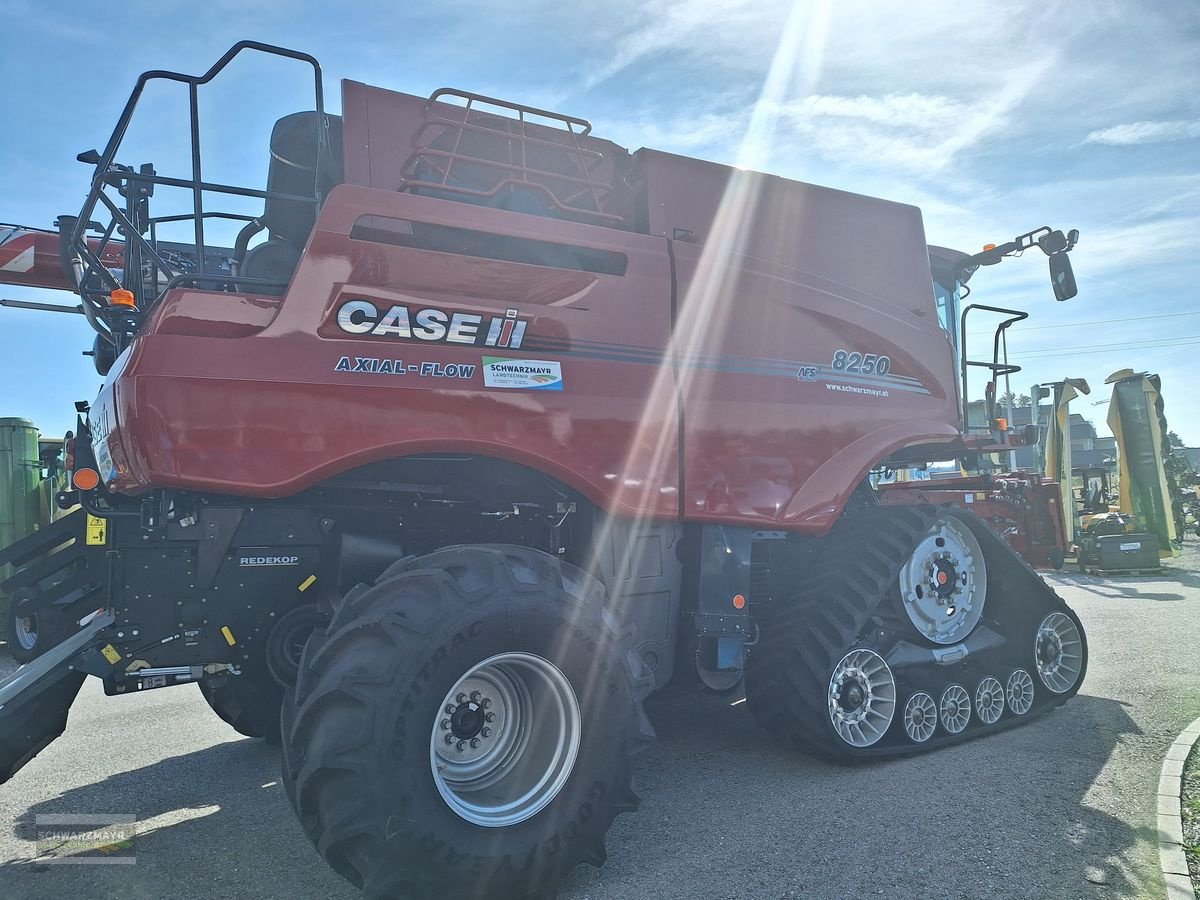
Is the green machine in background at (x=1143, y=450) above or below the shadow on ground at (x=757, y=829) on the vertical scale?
above

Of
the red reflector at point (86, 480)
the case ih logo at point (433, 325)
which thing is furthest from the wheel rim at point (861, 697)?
the red reflector at point (86, 480)

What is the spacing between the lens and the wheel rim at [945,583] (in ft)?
18.7

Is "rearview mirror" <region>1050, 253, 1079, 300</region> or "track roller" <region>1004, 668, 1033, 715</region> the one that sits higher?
"rearview mirror" <region>1050, 253, 1079, 300</region>

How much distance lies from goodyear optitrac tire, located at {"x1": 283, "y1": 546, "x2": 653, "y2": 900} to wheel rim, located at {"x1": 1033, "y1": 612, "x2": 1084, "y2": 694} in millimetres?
3999

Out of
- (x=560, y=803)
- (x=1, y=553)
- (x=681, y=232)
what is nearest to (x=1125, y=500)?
(x=681, y=232)

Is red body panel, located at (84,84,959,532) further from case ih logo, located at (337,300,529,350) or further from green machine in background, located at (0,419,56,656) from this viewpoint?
green machine in background, located at (0,419,56,656)

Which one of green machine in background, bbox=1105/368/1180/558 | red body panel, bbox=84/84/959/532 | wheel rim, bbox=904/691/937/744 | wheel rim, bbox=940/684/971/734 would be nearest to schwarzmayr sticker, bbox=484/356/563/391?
red body panel, bbox=84/84/959/532

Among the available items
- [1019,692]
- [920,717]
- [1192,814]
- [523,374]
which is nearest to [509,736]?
[523,374]

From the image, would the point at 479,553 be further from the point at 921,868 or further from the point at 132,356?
the point at 921,868

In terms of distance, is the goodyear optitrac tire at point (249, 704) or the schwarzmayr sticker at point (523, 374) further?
the goodyear optitrac tire at point (249, 704)

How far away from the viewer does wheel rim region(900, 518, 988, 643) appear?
5711mm

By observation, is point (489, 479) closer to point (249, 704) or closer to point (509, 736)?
point (509, 736)

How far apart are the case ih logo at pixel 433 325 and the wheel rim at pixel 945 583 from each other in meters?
3.18

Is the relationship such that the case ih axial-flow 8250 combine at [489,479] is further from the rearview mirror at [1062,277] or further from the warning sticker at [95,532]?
the rearview mirror at [1062,277]
